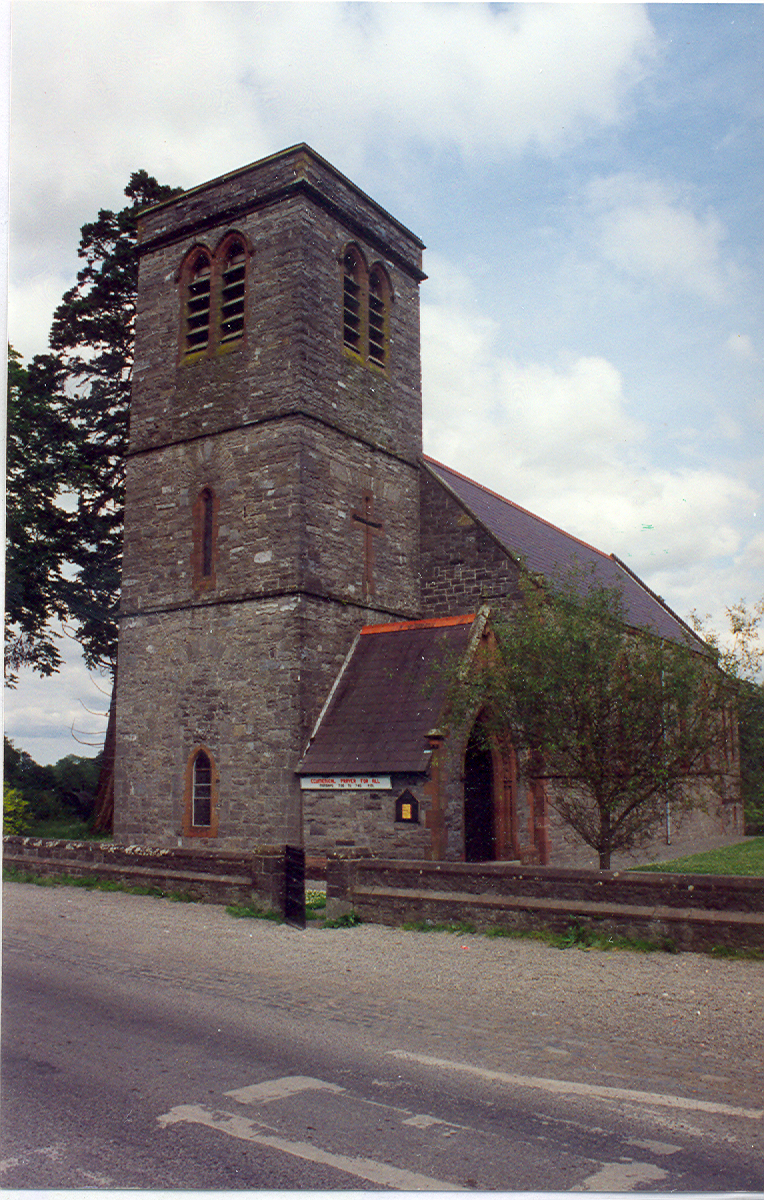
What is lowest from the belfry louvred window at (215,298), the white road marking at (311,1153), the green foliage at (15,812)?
the white road marking at (311,1153)

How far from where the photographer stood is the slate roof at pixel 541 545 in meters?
21.3

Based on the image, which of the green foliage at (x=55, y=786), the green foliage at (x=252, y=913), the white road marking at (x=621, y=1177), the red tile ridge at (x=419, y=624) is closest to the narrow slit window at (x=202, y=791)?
the green foliage at (x=55, y=786)

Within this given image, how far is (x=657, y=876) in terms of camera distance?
9125 millimetres

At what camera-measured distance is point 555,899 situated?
32.1 feet

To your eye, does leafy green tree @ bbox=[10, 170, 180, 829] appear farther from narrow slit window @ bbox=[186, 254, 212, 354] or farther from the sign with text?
the sign with text

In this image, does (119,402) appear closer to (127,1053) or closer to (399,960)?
(399,960)

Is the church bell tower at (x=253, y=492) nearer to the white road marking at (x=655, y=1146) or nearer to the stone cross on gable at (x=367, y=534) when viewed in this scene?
the stone cross on gable at (x=367, y=534)

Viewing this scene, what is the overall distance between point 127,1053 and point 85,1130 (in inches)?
54.5

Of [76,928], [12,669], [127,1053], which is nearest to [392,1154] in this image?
[127,1053]

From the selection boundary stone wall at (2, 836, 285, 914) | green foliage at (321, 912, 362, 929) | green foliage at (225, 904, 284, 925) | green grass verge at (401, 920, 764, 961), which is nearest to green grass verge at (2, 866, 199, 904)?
boundary stone wall at (2, 836, 285, 914)

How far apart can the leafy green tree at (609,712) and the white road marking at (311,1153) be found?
333 inches

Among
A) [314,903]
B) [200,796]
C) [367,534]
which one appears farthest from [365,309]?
[314,903]

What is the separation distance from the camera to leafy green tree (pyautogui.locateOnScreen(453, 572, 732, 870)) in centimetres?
1238

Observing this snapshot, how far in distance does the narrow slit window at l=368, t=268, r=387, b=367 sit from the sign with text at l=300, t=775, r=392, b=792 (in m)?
9.85
